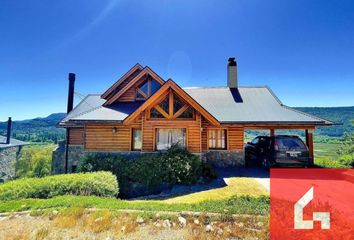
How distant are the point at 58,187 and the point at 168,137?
5.78 m

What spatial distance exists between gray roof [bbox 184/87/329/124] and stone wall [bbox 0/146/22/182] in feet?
95.5

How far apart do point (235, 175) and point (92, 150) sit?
7974 mm

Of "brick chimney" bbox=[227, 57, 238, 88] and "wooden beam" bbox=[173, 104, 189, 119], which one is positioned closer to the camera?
"wooden beam" bbox=[173, 104, 189, 119]

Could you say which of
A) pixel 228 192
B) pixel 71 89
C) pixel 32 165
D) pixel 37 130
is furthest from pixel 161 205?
pixel 37 130

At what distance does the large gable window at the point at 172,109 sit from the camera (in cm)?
1080

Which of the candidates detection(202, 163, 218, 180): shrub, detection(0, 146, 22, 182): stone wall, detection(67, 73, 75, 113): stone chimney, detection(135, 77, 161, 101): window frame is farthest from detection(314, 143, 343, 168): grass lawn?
detection(0, 146, 22, 182): stone wall

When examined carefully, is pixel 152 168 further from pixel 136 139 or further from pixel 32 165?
pixel 32 165

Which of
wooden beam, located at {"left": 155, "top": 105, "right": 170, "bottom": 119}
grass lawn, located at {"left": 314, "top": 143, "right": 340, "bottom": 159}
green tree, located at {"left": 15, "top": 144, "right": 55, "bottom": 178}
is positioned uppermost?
wooden beam, located at {"left": 155, "top": 105, "right": 170, "bottom": 119}

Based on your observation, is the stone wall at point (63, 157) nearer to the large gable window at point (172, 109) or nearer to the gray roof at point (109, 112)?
the gray roof at point (109, 112)

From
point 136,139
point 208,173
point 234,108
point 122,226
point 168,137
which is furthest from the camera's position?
point 234,108

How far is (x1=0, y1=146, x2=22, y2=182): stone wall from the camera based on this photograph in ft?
90.3

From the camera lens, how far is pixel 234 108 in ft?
43.5

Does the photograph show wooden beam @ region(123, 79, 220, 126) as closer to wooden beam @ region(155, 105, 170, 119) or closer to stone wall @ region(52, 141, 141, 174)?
wooden beam @ region(155, 105, 170, 119)

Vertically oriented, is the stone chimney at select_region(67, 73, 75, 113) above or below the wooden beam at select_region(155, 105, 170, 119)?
above
